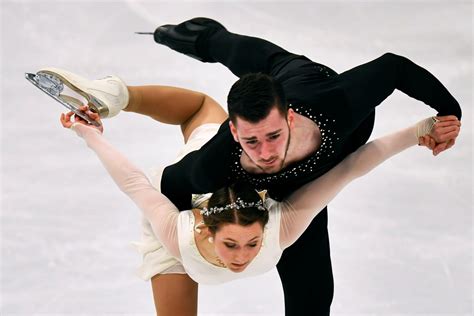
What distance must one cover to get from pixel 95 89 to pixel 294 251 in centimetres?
104

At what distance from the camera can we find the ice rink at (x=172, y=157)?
420 centimetres

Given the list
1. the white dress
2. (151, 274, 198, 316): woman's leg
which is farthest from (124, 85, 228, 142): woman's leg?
(151, 274, 198, 316): woman's leg

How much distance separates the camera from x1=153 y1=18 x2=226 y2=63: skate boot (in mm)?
3521

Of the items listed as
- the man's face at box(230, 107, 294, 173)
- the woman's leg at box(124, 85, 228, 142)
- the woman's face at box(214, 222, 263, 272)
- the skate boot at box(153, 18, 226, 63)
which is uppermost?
the skate boot at box(153, 18, 226, 63)

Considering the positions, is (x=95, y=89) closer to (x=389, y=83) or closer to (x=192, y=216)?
(x=192, y=216)

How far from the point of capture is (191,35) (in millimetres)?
3547

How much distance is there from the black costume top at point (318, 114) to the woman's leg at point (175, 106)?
0.51 metres

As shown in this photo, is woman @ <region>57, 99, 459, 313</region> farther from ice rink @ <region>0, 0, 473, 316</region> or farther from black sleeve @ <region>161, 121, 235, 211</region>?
ice rink @ <region>0, 0, 473, 316</region>

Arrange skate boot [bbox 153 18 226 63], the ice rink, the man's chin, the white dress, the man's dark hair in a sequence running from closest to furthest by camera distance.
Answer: the man's dark hair, the man's chin, the white dress, skate boot [bbox 153 18 226 63], the ice rink

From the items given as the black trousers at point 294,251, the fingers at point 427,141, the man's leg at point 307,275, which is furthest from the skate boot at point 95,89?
the fingers at point 427,141

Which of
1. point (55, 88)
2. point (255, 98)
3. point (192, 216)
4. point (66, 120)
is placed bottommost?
point (192, 216)

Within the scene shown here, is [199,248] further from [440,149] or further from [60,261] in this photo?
[60,261]

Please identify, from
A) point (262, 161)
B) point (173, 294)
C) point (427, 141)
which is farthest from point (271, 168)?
point (173, 294)

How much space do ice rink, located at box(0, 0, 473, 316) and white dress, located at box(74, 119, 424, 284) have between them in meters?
0.30
